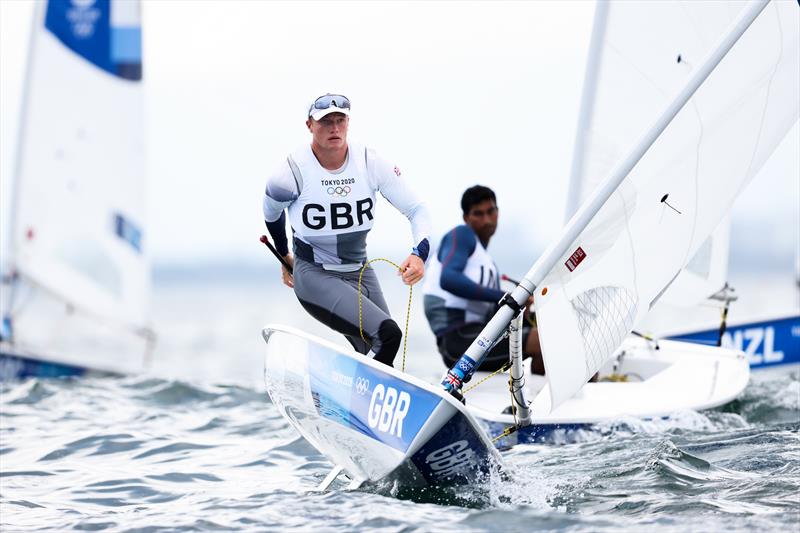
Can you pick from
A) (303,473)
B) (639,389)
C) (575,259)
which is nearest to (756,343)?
(639,389)

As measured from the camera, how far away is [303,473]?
574cm

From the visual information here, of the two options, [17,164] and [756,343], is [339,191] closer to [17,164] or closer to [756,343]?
[756,343]

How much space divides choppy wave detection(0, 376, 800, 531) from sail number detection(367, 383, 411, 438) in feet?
1.08

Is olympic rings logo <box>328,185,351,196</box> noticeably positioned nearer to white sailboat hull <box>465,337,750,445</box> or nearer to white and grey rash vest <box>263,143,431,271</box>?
white and grey rash vest <box>263,143,431,271</box>

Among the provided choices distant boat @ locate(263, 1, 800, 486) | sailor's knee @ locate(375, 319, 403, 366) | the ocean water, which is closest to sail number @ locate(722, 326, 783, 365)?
the ocean water

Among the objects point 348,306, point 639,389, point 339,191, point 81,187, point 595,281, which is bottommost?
point 639,389

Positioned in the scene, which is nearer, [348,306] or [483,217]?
[348,306]

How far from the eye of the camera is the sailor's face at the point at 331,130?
183 inches

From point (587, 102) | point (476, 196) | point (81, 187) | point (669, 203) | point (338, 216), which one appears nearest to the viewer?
point (338, 216)

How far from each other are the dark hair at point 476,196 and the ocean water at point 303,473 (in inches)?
64.5

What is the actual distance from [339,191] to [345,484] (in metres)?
1.35

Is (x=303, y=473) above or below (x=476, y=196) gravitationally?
below

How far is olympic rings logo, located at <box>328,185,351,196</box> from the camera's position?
4.75 meters

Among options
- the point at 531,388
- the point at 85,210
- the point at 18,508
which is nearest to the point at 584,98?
the point at 531,388
